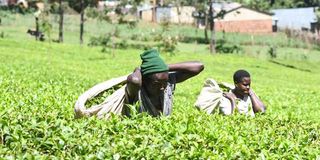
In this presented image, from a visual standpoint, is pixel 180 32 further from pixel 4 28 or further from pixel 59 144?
pixel 59 144

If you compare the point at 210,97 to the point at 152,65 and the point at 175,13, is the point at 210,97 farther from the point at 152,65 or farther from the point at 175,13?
the point at 175,13

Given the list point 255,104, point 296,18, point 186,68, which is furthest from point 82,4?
point 186,68

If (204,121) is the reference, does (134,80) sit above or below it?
above

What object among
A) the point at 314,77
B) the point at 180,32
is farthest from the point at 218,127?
the point at 180,32

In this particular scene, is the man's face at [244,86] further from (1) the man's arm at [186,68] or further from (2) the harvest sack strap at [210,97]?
(1) the man's arm at [186,68]

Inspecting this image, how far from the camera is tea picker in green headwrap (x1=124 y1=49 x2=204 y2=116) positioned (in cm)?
693

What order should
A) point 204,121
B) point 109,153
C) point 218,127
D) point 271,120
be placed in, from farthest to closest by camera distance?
point 271,120 < point 204,121 < point 218,127 < point 109,153

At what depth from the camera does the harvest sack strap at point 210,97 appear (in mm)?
8727

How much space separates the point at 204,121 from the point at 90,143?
2.32 m

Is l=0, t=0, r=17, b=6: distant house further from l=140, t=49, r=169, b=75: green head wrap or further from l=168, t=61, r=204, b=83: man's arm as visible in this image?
l=140, t=49, r=169, b=75: green head wrap

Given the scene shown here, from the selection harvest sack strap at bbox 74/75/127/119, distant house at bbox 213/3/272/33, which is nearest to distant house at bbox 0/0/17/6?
distant house at bbox 213/3/272/33

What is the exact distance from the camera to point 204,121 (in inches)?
299

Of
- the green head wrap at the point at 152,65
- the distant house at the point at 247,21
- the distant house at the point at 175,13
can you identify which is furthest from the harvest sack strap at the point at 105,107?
the distant house at the point at 175,13

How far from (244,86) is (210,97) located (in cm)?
64
